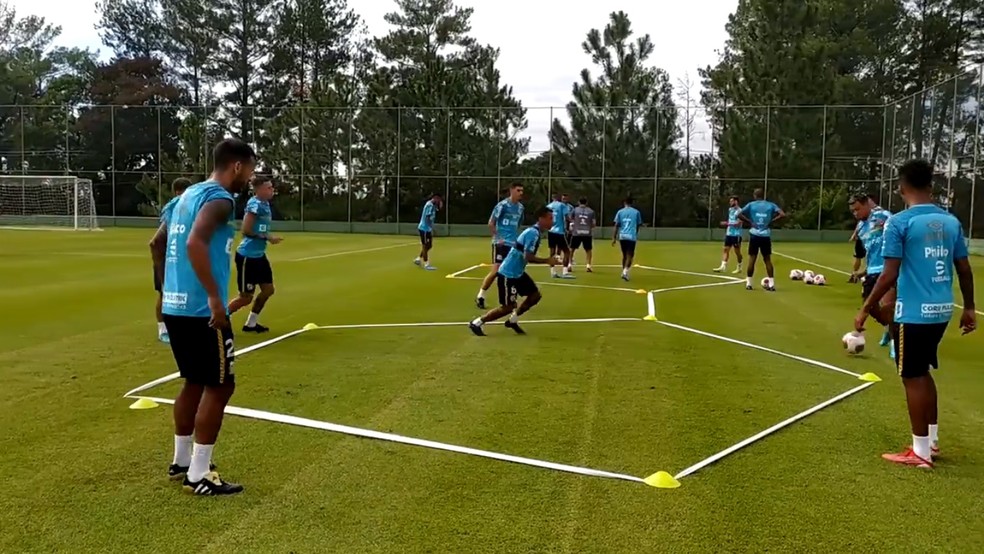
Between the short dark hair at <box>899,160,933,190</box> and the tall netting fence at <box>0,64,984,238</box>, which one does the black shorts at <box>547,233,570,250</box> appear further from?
the tall netting fence at <box>0,64,984,238</box>

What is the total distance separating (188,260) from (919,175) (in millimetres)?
4715

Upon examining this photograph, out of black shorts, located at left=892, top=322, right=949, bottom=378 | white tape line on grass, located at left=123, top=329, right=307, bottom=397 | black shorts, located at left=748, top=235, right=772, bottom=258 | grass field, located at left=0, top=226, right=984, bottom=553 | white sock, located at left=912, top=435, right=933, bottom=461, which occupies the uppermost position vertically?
black shorts, located at left=748, top=235, right=772, bottom=258

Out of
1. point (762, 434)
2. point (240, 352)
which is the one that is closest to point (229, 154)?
point (762, 434)

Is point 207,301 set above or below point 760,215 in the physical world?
below

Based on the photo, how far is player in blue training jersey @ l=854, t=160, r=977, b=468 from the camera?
5.50 m

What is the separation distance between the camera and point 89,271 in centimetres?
1855

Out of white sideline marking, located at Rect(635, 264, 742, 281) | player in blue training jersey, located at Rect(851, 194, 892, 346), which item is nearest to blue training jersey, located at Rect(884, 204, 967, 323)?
player in blue training jersey, located at Rect(851, 194, 892, 346)

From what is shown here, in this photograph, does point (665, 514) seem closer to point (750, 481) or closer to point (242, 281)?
point (750, 481)

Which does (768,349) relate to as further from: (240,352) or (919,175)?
(240,352)

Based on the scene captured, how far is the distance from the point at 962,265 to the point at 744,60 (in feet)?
141

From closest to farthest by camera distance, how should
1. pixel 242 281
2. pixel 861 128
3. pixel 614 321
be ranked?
1. pixel 242 281
2. pixel 614 321
3. pixel 861 128

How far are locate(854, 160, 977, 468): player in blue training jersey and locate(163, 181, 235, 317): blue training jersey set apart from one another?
14.1ft

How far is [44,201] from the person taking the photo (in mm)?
47406

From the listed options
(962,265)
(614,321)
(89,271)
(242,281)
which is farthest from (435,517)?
(89,271)
